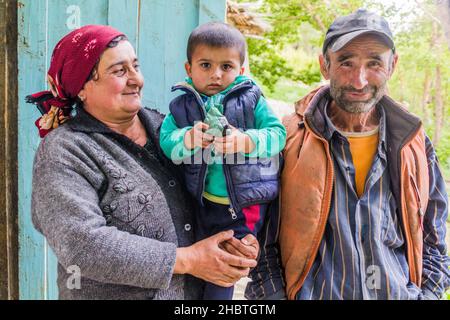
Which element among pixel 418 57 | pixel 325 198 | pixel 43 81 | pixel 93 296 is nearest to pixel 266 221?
pixel 325 198

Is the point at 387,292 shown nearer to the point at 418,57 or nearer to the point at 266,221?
the point at 266,221

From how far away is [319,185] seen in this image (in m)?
1.71

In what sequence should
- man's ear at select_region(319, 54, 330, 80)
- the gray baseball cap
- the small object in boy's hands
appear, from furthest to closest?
man's ear at select_region(319, 54, 330, 80), the gray baseball cap, the small object in boy's hands

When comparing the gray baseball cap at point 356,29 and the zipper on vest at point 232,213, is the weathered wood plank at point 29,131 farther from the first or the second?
the gray baseball cap at point 356,29

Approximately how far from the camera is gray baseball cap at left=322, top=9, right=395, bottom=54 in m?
1.66

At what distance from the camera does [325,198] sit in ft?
5.63

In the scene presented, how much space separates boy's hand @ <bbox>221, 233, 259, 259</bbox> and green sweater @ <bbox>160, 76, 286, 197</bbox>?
185mm

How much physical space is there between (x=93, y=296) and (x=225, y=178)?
2.14 ft

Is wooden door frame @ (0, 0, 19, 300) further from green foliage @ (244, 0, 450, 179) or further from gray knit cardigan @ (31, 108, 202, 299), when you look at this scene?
Answer: green foliage @ (244, 0, 450, 179)

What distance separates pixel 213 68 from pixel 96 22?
0.69 metres

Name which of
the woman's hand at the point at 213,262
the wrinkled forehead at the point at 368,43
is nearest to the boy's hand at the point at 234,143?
the woman's hand at the point at 213,262

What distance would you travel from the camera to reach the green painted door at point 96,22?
6.38ft

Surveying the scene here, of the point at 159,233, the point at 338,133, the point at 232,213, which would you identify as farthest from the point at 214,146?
the point at 338,133

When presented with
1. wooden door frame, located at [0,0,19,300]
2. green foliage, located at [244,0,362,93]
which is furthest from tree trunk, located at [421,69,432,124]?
wooden door frame, located at [0,0,19,300]
